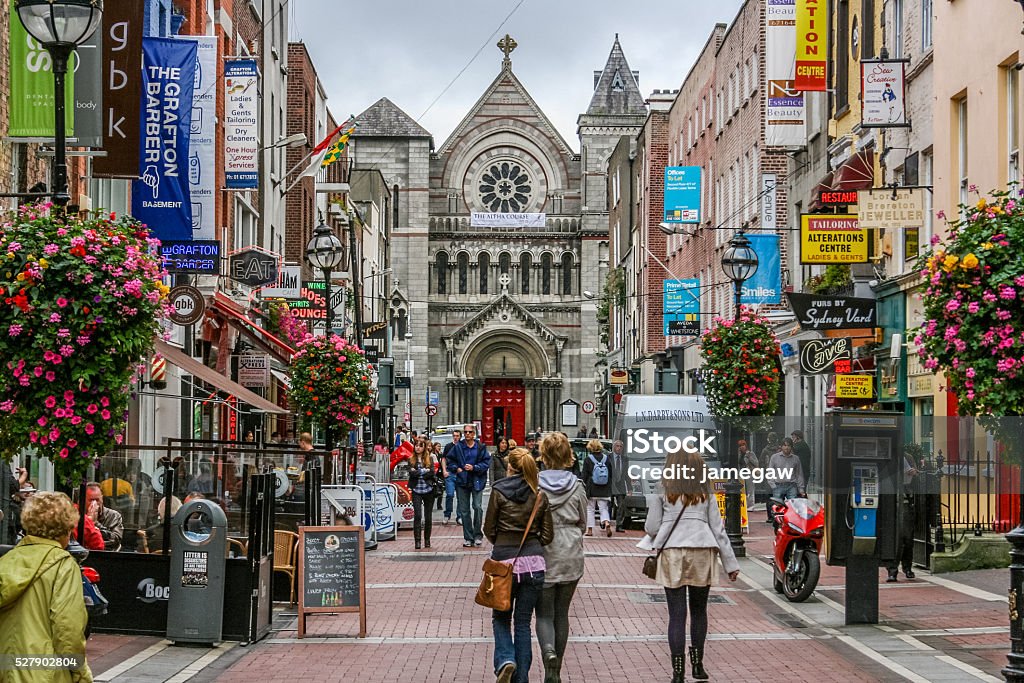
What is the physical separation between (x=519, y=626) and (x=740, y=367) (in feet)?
→ 50.7

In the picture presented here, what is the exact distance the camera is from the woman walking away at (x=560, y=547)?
35.3ft

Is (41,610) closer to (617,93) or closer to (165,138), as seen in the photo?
(165,138)

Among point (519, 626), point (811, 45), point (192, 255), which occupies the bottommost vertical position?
point (519, 626)

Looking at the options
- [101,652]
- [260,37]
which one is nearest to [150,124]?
[101,652]

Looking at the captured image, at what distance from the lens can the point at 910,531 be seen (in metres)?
17.5

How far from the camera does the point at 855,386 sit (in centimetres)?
2620

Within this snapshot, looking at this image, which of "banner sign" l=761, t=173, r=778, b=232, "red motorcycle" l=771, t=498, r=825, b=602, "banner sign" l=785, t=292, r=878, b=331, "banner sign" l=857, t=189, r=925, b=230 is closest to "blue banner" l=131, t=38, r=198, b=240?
"banner sign" l=785, t=292, r=878, b=331

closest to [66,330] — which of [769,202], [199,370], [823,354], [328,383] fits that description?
[199,370]

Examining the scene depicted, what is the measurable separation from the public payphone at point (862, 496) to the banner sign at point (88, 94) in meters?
7.93

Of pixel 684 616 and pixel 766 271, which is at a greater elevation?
pixel 766 271

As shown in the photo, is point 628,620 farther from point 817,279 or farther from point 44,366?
point 817,279

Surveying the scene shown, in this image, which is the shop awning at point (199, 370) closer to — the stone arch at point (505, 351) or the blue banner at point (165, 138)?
the blue banner at point (165, 138)

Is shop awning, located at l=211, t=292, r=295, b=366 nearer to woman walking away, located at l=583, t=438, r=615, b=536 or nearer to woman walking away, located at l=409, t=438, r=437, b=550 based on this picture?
woman walking away, located at l=409, t=438, r=437, b=550

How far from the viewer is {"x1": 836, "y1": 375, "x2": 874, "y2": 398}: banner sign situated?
85.6ft
